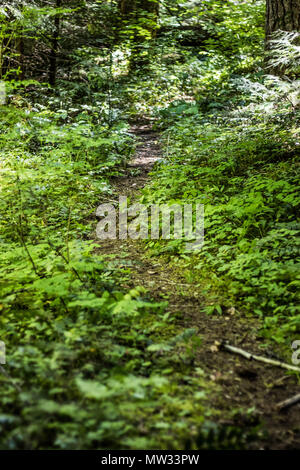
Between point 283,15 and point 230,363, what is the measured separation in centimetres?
783

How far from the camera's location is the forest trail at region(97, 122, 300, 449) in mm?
1954

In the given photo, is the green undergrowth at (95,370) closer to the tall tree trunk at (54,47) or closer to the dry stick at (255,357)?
the dry stick at (255,357)

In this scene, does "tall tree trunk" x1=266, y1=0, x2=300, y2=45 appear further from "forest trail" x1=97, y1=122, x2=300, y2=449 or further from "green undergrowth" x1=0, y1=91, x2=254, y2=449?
"green undergrowth" x1=0, y1=91, x2=254, y2=449

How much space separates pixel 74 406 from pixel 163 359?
883 millimetres

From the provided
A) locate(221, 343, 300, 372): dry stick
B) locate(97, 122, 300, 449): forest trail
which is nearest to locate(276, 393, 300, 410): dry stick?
locate(97, 122, 300, 449): forest trail

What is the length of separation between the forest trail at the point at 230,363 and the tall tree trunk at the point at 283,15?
6.34 m

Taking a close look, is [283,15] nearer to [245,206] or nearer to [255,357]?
[245,206]

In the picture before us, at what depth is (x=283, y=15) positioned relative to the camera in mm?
7113

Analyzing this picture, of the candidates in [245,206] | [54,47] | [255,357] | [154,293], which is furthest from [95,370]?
[54,47]

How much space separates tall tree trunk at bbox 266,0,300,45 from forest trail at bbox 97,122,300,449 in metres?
6.34

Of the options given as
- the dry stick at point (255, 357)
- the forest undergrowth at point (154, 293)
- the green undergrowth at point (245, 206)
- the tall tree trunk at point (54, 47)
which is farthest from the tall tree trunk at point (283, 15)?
the dry stick at point (255, 357)

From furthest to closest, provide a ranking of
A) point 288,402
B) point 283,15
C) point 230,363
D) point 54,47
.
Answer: point 54,47, point 283,15, point 230,363, point 288,402

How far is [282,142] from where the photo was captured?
17.8ft
